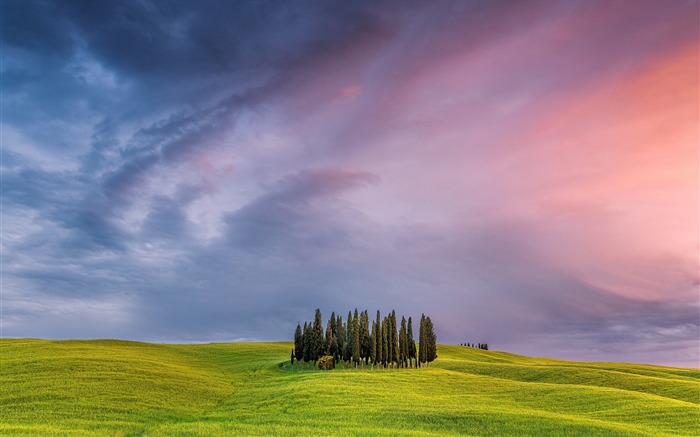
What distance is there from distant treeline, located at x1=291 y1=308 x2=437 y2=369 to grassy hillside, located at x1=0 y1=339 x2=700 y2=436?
14008 millimetres

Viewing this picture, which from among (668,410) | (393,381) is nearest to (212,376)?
(393,381)

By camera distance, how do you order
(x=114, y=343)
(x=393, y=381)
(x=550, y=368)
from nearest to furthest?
(x=393, y=381)
(x=550, y=368)
(x=114, y=343)

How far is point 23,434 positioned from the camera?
4272cm

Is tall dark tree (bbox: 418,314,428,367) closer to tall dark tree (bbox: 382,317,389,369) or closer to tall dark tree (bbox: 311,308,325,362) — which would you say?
tall dark tree (bbox: 382,317,389,369)

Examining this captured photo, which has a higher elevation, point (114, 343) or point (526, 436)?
point (114, 343)

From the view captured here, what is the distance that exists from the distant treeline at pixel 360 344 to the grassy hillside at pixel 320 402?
14.0 meters

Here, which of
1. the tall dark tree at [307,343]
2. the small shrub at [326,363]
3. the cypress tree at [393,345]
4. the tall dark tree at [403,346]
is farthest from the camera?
the tall dark tree at [403,346]

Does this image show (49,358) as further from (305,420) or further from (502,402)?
(502,402)

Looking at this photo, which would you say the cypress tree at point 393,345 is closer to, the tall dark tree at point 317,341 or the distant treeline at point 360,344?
the distant treeline at point 360,344

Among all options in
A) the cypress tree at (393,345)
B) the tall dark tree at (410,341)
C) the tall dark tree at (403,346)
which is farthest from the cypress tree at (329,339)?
the tall dark tree at (410,341)

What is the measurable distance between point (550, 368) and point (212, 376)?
5839 cm

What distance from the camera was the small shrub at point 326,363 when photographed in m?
100

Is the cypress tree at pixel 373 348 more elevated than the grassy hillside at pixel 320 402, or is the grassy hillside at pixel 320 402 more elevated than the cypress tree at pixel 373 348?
the cypress tree at pixel 373 348

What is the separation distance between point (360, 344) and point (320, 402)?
48449mm
